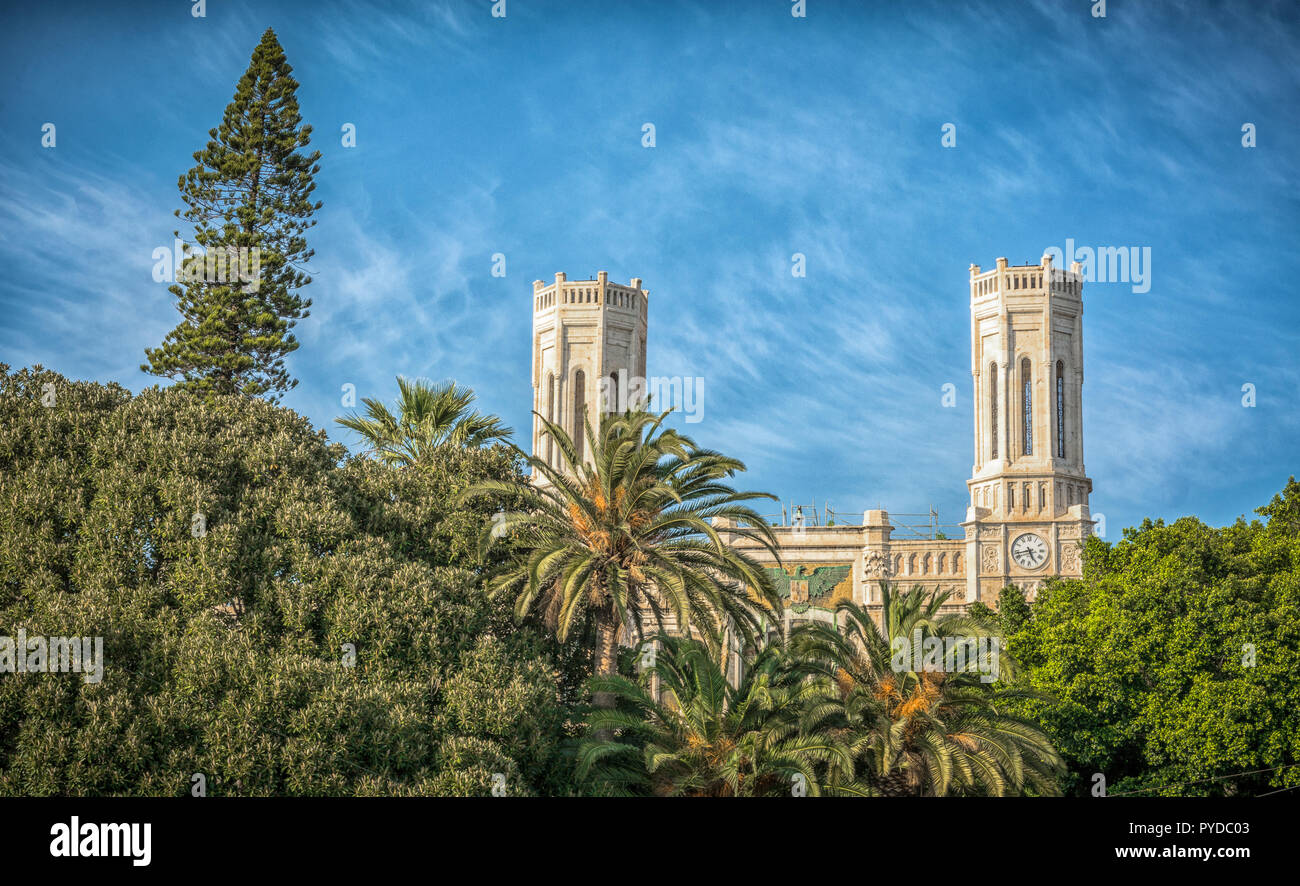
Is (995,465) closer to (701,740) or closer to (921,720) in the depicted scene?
(921,720)

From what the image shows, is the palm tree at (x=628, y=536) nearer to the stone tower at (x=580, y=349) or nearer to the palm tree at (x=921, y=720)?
the palm tree at (x=921, y=720)

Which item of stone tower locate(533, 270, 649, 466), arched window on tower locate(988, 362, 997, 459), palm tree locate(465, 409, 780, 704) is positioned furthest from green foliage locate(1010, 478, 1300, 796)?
stone tower locate(533, 270, 649, 466)

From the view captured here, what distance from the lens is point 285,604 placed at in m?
23.5

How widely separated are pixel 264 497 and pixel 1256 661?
21611 millimetres

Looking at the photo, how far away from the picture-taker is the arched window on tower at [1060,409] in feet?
157

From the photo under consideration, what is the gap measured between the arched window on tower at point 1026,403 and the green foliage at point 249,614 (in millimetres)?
25050

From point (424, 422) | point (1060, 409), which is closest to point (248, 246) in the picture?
point (424, 422)

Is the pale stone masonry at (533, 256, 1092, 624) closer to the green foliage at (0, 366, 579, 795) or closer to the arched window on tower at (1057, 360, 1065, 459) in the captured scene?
the arched window on tower at (1057, 360, 1065, 459)

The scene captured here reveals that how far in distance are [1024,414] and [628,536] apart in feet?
87.2

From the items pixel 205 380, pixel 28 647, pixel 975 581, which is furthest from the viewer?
pixel 975 581

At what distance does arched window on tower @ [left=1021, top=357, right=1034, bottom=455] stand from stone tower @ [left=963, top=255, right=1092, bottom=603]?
3 cm

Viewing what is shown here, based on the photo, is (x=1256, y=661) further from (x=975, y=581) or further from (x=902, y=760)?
(x=975, y=581)

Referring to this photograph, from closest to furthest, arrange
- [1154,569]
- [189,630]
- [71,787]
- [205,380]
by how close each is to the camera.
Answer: [71,787] < [189,630] < [1154,569] < [205,380]
